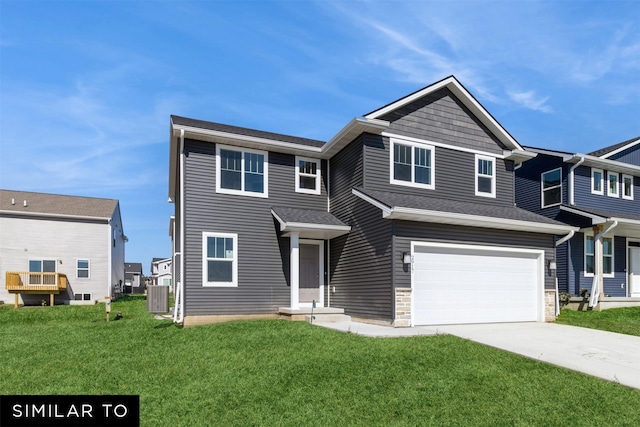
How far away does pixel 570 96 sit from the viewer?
15.9 metres

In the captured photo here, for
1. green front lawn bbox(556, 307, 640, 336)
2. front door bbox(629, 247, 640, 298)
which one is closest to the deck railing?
green front lawn bbox(556, 307, 640, 336)

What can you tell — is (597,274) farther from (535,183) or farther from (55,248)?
(55,248)

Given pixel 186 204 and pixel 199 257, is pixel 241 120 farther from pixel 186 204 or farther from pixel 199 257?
pixel 199 257

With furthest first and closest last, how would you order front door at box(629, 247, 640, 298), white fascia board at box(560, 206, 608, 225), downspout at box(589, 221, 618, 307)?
1. front door at box(629, 247, 640, 298)
2. downspout at box(589, 221, 618, 307)
3. white fascia board at box(560, 206, 608, 225)

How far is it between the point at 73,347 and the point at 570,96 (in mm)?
17570

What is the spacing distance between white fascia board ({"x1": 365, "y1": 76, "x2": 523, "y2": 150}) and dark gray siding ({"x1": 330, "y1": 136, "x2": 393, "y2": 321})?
2209 millimetres

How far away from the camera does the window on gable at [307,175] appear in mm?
14750

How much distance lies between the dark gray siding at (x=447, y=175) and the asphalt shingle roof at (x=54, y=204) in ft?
61.5

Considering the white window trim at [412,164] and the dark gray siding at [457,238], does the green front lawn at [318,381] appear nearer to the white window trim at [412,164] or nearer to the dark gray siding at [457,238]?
the dark gray siding at [457,238]

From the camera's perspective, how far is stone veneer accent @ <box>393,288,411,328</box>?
11383 mm

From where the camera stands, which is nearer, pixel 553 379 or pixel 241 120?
pixel 553 379

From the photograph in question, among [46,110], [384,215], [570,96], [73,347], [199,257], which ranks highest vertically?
[570,96]

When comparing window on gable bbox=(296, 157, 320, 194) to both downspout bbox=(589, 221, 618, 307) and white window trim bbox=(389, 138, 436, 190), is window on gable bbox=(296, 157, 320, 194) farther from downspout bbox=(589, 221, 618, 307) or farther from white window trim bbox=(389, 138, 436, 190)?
downspout bbox=(589, 221, 618, 307)

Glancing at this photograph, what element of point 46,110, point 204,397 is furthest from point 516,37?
point 46,110
